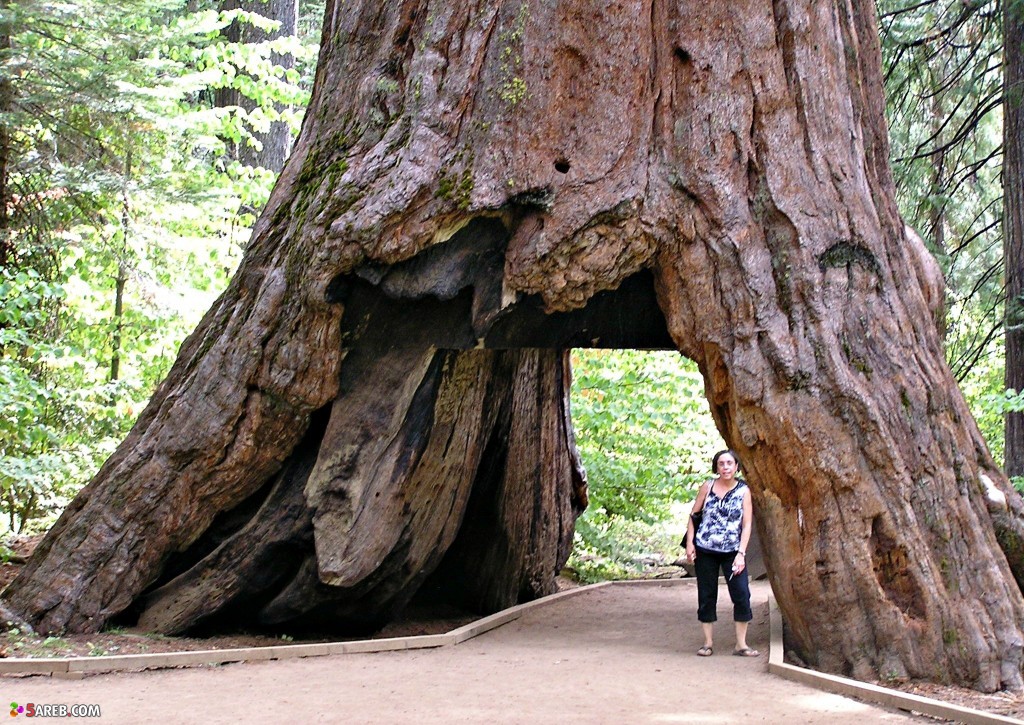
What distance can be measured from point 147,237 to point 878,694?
10327mm

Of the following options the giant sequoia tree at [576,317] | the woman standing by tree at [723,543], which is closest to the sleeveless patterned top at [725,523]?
the woman standing by tree at [723,543]

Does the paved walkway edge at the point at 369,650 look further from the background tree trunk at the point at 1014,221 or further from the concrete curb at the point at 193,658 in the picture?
the background tree trunk at the point at 1014,221

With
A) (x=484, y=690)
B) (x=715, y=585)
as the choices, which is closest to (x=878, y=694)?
(x=715, y=585)

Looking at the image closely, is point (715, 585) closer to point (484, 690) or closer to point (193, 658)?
point (484, 690)

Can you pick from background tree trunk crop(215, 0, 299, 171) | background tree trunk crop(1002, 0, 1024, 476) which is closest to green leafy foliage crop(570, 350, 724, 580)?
background tree trunk crop(1002, 0, 1024, 476)

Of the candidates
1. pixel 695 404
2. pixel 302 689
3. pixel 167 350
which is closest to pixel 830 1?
pixel 302 689

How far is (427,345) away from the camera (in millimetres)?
8031

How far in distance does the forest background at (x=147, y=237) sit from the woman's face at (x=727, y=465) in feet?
13.3

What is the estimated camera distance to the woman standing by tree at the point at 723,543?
7.40m

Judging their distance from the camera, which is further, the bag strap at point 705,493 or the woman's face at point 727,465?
the bag strap at point 705,493

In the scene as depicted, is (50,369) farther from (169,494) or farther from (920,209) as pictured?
(920,209)

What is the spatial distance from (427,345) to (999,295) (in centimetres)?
878

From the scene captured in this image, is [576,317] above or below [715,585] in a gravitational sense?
above

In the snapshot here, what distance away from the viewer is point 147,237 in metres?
12.8
